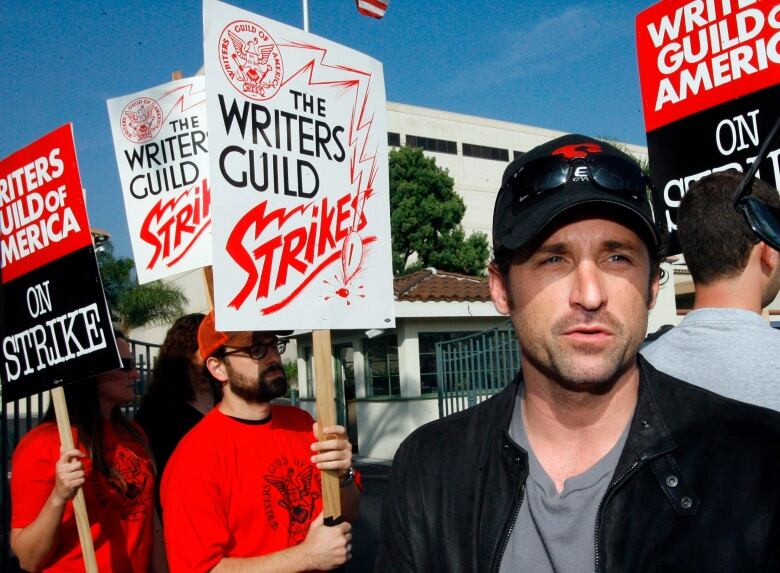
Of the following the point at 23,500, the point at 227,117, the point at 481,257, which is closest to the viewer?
the point at 227,117

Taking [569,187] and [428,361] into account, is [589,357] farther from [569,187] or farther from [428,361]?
[428,361]

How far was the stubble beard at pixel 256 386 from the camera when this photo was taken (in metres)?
3.13

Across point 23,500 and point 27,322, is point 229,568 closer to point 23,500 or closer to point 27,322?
point 23,500

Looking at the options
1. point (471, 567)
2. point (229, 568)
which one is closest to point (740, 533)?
point (471, 567)

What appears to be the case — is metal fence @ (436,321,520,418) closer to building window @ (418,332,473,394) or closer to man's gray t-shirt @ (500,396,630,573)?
building window @ (418,332,473,394)

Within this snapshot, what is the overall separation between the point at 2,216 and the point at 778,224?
11.6 feet

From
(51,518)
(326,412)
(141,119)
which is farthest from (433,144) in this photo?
(326,412)

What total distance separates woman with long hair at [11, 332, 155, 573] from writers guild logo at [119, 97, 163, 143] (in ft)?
4.97

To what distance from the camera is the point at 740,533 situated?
138cm

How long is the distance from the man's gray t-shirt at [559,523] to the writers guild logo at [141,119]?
11.8ft

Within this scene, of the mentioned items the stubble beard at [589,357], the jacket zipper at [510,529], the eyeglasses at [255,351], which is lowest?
the jacket zipper at [510,529]

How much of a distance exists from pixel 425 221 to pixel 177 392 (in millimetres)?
27616

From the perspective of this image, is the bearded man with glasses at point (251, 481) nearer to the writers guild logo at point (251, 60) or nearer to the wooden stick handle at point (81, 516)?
the wooden stick handle at point (81, 516)

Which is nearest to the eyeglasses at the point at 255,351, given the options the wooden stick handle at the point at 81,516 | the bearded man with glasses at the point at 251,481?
the bearded man with glasses at the point at 251,481
